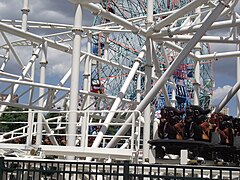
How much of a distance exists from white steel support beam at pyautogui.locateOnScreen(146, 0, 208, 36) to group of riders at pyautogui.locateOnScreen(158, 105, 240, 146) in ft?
10.1

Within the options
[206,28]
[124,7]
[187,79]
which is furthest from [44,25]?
[187,79]

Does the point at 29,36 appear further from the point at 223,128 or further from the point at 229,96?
the point at 229,96

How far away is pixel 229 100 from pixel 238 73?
220 cm

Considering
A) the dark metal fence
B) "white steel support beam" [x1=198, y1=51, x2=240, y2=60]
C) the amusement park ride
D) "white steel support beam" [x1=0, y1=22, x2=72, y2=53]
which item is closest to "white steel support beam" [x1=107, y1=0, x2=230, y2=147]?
the amusement park ride

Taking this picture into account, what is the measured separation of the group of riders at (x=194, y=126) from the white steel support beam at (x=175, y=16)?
307 cm

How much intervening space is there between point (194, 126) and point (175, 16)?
13.3 feet

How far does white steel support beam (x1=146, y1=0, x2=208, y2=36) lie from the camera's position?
1440cm

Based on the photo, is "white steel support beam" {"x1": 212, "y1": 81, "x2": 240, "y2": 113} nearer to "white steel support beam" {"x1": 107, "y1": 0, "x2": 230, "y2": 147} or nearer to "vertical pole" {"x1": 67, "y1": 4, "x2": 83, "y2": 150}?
"white steel support beam" {"x1": 107, "y1": 0, "x2": 230, "y2": 147}

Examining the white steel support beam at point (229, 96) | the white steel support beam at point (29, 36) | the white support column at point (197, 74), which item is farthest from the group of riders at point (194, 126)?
the white support column at point (197, 74)

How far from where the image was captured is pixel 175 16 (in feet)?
50.6

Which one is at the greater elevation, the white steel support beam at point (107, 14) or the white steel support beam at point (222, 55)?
the white steel support beam at point (107, 14)

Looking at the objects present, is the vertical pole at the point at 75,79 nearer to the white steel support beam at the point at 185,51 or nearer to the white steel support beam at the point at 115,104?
the white steel support beam at the point at 115,104

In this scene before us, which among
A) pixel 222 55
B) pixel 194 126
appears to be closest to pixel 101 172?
pixel 194 126

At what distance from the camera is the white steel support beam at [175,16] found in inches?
567
